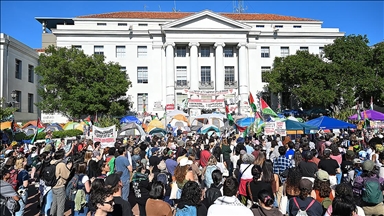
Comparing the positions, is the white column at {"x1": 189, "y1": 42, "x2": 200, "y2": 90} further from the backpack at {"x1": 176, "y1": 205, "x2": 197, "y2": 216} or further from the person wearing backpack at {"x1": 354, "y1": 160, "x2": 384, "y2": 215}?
the backpack at {"x1": 176, "y1": 205, "x2": 197, "y2": 216}

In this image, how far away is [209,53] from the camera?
134 feet

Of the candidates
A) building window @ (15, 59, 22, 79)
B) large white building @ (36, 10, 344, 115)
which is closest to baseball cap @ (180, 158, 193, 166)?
large white building @ (36, 10, 344, 115)

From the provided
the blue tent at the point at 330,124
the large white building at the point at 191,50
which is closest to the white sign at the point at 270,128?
the blue tent at the point at 330,124

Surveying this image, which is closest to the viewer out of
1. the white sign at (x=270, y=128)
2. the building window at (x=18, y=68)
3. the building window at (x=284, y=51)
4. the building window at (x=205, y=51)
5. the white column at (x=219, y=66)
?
the white sign at (x=270, y=128)

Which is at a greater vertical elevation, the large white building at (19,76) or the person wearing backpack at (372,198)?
the large white building at (19,76)

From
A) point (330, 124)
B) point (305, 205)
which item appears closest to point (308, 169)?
point (305, 205)

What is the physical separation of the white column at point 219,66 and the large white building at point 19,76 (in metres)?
22.4

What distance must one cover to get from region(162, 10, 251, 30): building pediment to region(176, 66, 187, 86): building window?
5.12 m

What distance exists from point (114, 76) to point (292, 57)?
19700 mm

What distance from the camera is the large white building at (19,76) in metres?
31.3

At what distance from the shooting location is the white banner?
13.7 metres

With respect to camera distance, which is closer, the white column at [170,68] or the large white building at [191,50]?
the white column at [170,68]

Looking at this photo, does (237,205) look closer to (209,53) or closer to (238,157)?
(238,157)

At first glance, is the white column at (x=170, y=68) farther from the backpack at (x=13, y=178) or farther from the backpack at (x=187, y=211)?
the backpack at (x=187, y=211)
